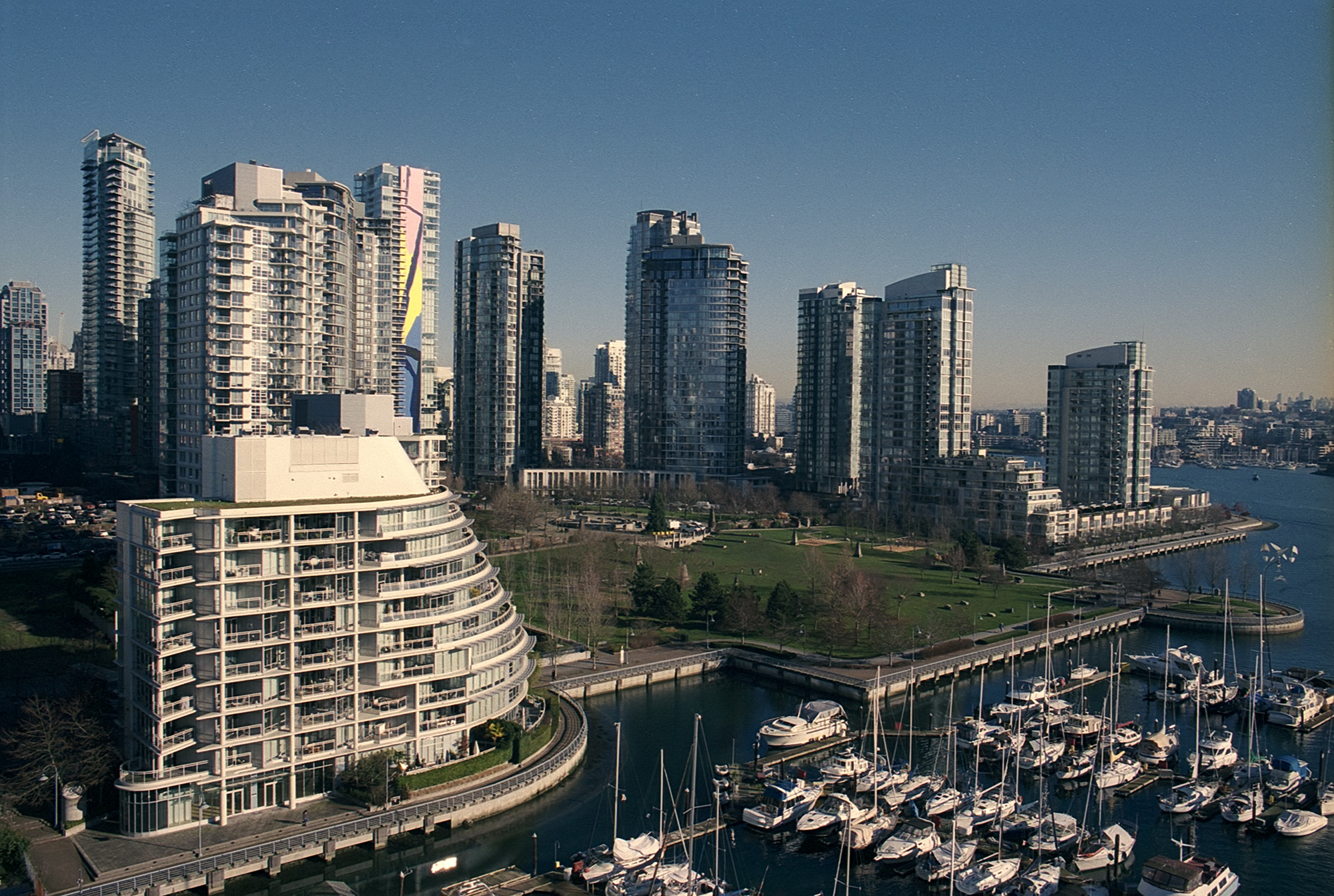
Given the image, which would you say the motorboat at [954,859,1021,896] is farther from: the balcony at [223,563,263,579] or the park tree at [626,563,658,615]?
the park tree at [626,563,658,615]

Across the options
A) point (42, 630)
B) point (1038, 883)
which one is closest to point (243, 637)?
point (1038, 883)

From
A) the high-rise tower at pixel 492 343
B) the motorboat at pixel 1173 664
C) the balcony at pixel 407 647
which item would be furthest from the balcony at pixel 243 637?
the high-rise tower at pixel 492 343

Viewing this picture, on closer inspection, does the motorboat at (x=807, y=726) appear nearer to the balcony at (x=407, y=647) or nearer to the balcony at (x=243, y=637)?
the balcony at (x=407, y=647)

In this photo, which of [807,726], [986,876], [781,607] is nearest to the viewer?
[986,876]

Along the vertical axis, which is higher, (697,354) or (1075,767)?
(697,354)

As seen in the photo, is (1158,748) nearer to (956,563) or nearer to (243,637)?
(243,637)

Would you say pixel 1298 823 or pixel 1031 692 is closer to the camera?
pixel 1298 823
